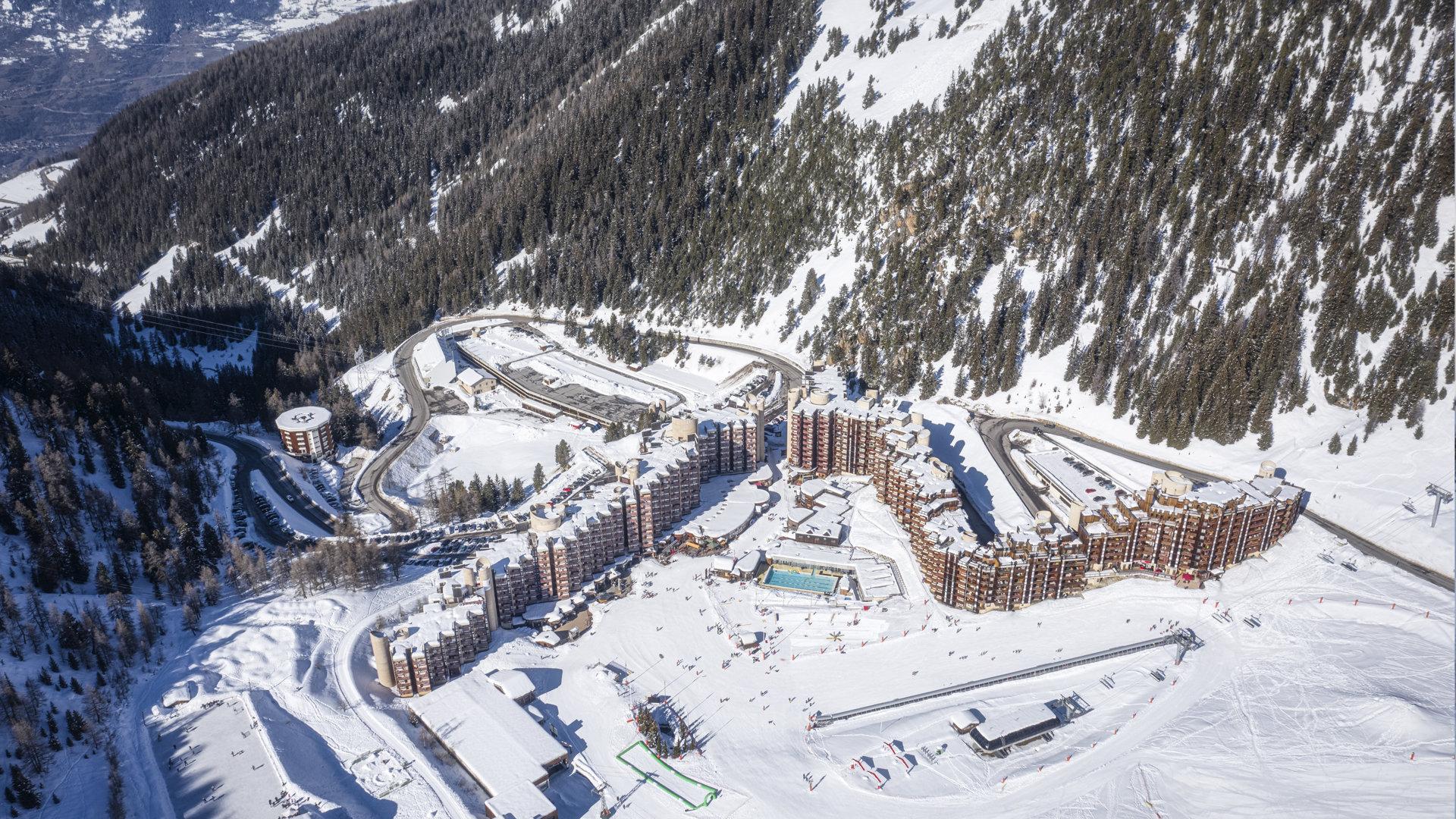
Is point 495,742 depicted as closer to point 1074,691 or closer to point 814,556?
point 814,556

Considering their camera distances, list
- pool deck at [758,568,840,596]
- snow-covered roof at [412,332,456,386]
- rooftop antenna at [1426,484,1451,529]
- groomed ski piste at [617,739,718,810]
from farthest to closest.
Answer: snow-covered roof at [412,332,456,386], pool deck at [758,568,840,596], rooftop antenna at [1426,484,1451,529], groomed ski piste at [617,739,718,810]

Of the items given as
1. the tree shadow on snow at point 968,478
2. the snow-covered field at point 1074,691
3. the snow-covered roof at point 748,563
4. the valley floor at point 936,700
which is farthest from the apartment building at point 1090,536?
the snow-covered roof at point 748,563

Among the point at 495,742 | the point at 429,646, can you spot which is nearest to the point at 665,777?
the point at 495,742

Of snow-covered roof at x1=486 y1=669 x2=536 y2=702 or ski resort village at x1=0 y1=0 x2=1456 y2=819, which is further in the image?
snow-covered roof at x1=486 y1=669 x2=536 y2=702

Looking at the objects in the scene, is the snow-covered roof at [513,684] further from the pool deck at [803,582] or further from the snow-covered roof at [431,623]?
the pool deck at [803,582]

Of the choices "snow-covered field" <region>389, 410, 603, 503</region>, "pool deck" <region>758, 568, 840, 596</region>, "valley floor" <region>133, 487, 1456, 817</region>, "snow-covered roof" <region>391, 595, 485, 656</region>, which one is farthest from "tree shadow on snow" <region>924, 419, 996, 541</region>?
"snow-covered roof" <region>391, 595, 485, 656</region>

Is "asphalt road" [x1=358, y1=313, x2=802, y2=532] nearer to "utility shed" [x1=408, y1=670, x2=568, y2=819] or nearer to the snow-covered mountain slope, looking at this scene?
the snow-covered mountain slope
